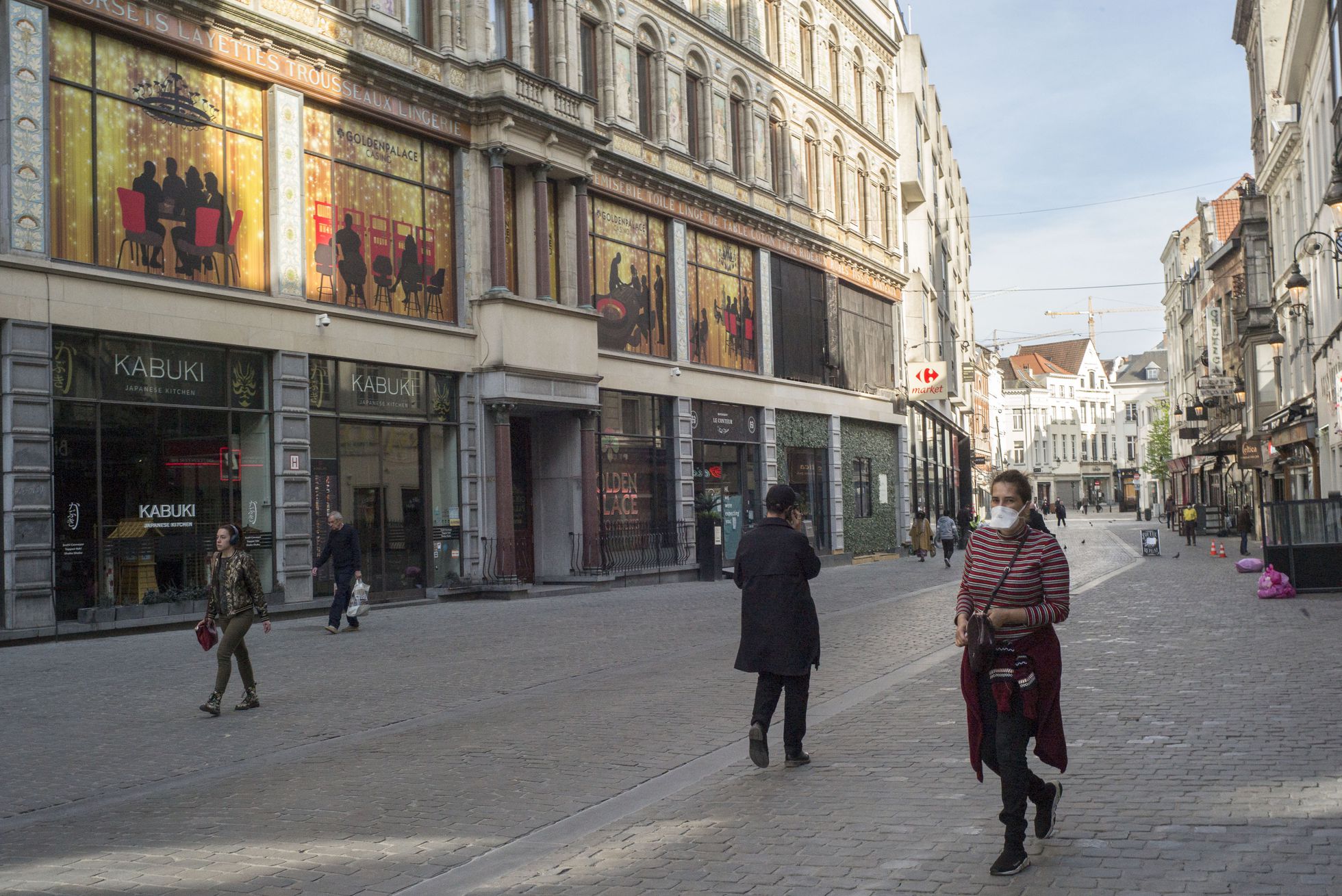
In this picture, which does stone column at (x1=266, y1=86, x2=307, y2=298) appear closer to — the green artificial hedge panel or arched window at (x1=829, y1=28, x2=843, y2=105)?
the green artificial hedge panel

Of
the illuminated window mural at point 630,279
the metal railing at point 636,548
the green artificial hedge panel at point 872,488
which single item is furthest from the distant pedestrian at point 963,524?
the illuminated window mural at point 630,279

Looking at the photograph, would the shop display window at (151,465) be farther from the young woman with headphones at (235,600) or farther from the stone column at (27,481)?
the young woman with headphones at (235,600)

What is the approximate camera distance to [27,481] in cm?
1675

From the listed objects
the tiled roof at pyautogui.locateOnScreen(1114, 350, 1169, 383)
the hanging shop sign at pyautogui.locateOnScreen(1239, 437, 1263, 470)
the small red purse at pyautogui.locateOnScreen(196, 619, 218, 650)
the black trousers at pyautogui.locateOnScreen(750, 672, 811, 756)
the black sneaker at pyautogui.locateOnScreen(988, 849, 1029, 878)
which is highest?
the tiled roof at pyautogui.locateOnScreen(1114, 350, 1169, 383)

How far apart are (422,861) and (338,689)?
656cm

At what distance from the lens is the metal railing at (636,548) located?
2759cm

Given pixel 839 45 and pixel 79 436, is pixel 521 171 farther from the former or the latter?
pixel 839 45

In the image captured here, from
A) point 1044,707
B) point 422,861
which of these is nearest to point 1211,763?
point 1044,707

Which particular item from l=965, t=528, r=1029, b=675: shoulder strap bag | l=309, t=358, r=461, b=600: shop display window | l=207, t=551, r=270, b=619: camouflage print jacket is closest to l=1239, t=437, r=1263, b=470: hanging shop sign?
l=309, t=358, r=461, b=600: shop display window

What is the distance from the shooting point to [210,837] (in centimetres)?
676

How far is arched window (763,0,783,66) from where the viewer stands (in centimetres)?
3756

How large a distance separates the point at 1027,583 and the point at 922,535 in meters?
35.6

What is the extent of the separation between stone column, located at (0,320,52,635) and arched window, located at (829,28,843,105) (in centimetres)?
2984

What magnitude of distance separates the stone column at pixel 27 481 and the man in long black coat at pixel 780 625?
1176 centimetres
